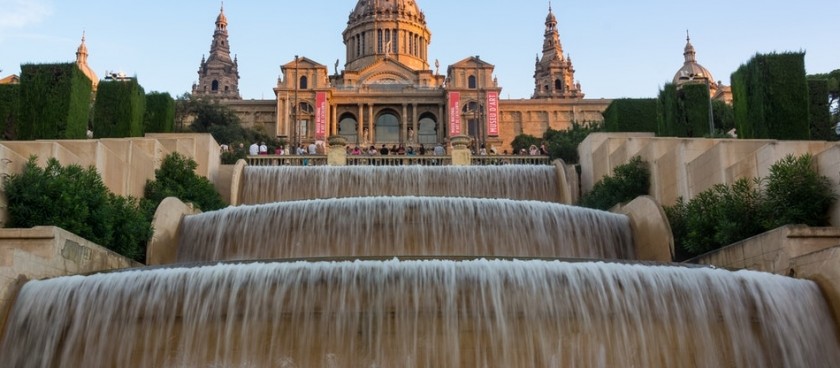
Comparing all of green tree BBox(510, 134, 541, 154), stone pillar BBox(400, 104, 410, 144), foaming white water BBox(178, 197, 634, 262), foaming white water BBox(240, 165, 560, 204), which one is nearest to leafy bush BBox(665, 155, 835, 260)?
foaming white water BBox(178, 197, 634, 262)

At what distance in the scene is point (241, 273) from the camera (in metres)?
10.1

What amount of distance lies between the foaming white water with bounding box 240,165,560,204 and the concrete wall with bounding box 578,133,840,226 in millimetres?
2230

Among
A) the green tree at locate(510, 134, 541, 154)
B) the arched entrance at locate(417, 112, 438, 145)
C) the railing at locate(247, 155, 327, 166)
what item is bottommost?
the railing at locate(247, 155, 327, 166)

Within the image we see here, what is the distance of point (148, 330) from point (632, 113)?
21.5m

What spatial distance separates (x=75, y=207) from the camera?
46.1 ft

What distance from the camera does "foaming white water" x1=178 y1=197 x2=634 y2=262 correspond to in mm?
16062

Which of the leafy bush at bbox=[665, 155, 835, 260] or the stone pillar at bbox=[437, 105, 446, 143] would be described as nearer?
the leafy bush at bbox=[665, 155, 835, 260]

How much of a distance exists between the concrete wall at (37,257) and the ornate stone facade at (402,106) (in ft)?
191

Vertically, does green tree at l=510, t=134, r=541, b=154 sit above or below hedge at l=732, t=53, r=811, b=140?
above

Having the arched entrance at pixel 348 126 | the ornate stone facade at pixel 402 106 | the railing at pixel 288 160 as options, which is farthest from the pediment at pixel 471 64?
the railing at pixel 288 160

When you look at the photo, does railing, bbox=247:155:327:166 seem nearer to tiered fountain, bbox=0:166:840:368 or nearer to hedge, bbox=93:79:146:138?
Answer: hedge, bbox=93:79:146:138

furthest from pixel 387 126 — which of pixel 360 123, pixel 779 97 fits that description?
pixel 779 97

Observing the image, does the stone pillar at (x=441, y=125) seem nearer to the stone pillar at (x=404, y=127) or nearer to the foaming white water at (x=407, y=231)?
the stone pillar at (x=404, y=127)

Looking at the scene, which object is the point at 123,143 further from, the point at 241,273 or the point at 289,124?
the point at 289,124
